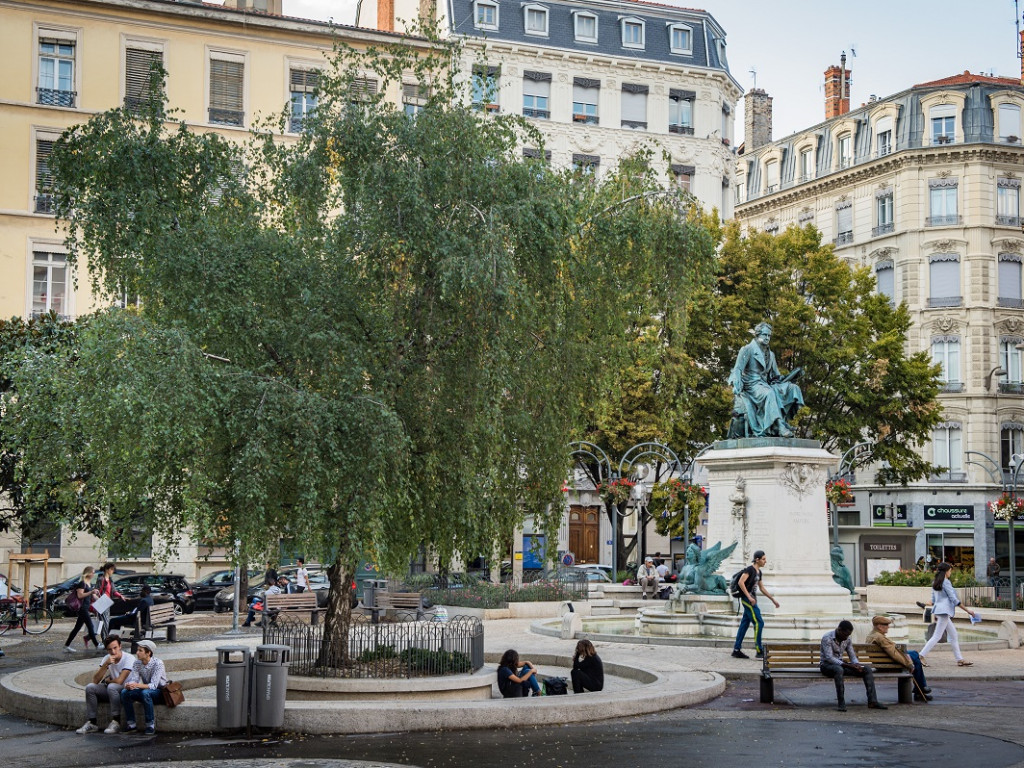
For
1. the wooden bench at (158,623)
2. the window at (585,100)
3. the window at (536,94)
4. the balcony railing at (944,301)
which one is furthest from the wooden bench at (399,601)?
the balcony railing at (944,301)

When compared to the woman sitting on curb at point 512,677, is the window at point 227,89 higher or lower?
higher

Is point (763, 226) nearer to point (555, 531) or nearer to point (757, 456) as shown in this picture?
point (757, 456)

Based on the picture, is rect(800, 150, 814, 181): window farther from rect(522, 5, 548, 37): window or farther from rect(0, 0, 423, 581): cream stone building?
rect(0, 0, 423, 581): cream stone building

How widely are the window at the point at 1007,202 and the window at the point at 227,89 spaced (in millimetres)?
31710

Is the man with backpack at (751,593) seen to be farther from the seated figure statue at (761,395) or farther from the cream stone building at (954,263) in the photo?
the cream stone building at (954,263)

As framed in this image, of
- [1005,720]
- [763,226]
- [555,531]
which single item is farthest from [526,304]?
[763,226]

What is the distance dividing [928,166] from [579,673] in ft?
149

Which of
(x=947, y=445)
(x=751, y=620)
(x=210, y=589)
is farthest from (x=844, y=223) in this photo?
(x=751, y=620)

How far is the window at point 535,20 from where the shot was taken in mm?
52812

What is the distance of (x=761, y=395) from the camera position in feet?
79.2

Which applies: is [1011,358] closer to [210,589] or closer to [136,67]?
[210,589]

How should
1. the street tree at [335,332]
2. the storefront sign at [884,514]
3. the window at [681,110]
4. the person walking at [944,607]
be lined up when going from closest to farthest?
the street tree at [335,332] < the person walking at [944,607] < the window at [681,110] < the storefront sign at [884,514]

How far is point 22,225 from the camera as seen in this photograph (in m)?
40.7

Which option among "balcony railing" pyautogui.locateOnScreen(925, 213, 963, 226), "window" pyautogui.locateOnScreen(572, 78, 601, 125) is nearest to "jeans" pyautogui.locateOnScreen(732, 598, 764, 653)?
"window" pyautogui.locateOnScreen(572, 78, 601, 125)
